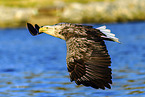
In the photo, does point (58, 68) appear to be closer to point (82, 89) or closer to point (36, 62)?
point (36, 62)

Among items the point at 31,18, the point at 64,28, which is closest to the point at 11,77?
the point at 64,28

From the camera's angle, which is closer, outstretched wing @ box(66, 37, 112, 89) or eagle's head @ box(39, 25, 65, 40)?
outstretched wing @ box(66, 37, 112, 89)

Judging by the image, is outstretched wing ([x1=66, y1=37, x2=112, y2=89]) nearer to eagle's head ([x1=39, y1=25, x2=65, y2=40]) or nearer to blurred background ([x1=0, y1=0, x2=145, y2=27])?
eagle's head ([x1=39, y1=25, x2=65, y2=40])

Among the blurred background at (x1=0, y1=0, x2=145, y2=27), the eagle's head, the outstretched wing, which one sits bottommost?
the outstretched wing

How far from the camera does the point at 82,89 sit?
976 centimetres

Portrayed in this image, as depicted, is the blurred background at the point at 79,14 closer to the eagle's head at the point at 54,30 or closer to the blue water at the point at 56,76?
the blue water at the point at 56,76

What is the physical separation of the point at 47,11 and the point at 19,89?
28.5 m

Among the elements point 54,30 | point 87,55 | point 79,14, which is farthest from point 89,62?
point 79,14

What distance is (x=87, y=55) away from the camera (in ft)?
22.6

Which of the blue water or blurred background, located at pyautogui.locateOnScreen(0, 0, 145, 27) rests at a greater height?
blurred background, located at pyautogui.locateOnScreen(0, 0, 145, 27)

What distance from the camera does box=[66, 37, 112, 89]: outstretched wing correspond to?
6551 mm

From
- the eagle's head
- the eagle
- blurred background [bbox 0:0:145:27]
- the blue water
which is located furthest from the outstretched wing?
blurred background [bbox 0:0:145:27]

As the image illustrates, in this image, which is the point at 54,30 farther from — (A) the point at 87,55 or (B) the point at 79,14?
(B) the point at 79,14

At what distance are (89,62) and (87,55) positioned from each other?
0.50 feet
